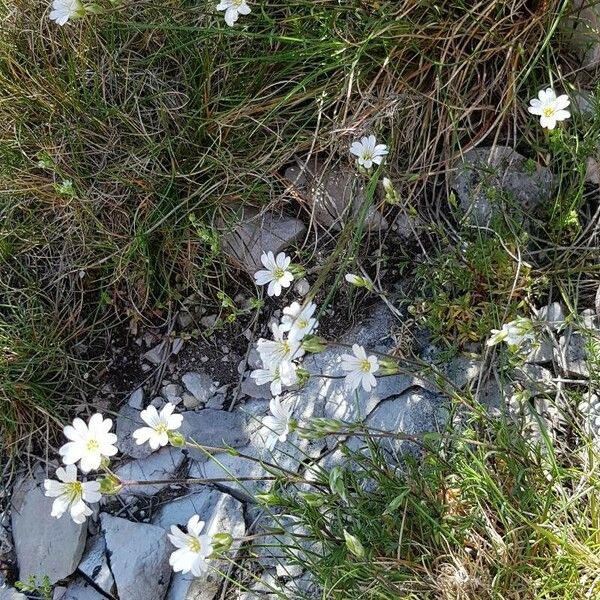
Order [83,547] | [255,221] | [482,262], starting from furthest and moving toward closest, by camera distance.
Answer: [255,221] → [83,547] → [482,262]

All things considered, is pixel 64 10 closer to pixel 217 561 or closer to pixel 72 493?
pixel 72 493

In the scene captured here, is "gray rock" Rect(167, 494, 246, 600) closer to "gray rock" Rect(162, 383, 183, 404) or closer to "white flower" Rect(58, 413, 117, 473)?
"gray rock" Rect(162, 383, 183, 404)

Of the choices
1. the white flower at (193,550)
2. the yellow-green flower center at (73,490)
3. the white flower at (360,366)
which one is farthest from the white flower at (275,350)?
the yellow-green flower center at (73,490)

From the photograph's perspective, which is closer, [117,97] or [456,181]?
[456,181]

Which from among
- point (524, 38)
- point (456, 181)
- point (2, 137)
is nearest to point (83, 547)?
point (2, 137)

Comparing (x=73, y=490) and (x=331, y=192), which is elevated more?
(x=331, y=192)

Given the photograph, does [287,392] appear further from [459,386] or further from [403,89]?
[403,89]

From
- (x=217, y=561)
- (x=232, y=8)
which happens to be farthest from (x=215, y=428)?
(x=232, y=8)
